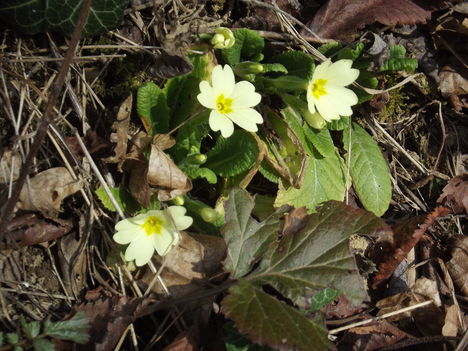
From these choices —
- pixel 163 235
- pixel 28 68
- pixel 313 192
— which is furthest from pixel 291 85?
pixel 28 68

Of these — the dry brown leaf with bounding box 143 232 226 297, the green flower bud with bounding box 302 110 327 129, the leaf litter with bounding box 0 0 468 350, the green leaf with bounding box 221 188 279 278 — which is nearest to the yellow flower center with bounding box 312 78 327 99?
the green flower bud with bounding box 302 110 327 129

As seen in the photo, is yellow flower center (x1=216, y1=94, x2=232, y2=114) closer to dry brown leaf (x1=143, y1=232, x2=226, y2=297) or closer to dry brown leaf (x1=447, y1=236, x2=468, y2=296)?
dry brown leaf (x1=143, y1=232, x2=226, y2=297)

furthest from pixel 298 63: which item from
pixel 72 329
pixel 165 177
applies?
pixel 72 329

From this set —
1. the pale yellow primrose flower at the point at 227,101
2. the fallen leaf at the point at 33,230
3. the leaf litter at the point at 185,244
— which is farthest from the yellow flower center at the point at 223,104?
the fallen leaf at the point at 33,230

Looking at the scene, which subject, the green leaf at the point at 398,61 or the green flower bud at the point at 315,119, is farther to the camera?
the green leaf at the point at 398,61

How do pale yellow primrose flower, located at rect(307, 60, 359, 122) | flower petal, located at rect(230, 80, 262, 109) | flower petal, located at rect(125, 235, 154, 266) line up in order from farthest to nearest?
pale yellow primrose flower, located at rect(307, 60, 359, 122) < flower petal, located at rect(230, 80, 262, 109) < flower petal, located at rect(125, 235, 154, 266)

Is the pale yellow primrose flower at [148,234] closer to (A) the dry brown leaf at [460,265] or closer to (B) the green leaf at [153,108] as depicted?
(B) the green leaf at [153,108]
